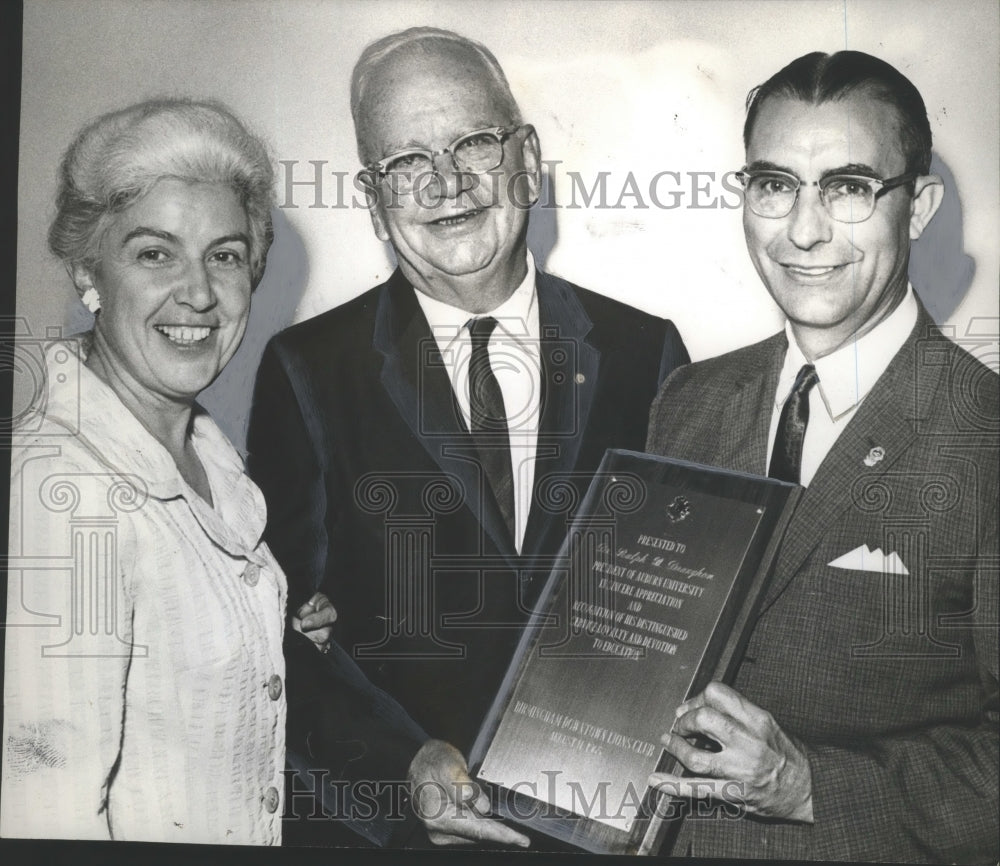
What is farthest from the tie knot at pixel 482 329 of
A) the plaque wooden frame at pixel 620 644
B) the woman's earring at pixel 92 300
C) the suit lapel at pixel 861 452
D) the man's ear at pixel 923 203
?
the man's ear at pixel 923 203

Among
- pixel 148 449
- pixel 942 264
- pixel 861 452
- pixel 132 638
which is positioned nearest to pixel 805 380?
pixel 861 452

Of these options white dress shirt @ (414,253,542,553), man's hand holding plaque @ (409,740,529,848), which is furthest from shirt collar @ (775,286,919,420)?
man's hand holding plaque @ (409,740,529,848)

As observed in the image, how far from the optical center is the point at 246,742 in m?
3.41

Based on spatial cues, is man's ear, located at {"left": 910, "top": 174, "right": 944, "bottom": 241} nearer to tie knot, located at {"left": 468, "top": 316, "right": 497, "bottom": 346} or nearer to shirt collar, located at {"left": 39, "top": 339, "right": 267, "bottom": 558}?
tie knot, located at {"left": 468, "top": 316, "right": 497, "bottom": 346}

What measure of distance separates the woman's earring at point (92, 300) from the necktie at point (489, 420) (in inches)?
43.2

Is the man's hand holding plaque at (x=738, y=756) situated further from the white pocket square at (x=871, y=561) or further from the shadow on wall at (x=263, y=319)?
the shadow on wall at (x=263, y=319)

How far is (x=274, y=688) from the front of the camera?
3.43m

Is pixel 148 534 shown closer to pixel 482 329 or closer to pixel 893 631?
pixel 482 329

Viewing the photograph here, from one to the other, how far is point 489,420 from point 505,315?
31 cm

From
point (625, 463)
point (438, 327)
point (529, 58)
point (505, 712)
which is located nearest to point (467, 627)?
point (505, 712)

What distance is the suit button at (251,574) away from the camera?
346 centimetres

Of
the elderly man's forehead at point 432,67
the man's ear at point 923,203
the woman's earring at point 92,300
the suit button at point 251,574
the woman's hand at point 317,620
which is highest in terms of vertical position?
the elderly man's forehead at point 432,67

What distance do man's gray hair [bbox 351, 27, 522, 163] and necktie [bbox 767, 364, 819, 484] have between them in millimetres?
1103

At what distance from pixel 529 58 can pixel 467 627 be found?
1655 mm
